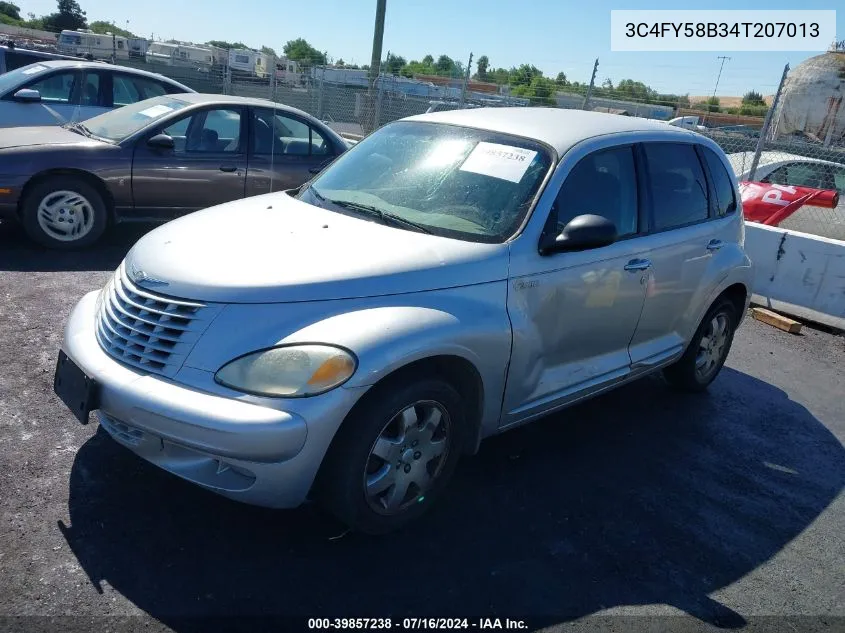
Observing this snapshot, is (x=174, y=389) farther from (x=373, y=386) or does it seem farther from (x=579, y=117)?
(x=579, y=117)

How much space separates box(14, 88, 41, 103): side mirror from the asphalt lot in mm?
5349

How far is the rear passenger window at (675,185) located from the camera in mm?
4332

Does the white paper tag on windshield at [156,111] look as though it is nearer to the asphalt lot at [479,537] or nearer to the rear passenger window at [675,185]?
the asphalt lot at [479,537]

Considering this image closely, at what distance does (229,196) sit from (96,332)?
4.41 m

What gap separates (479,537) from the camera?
10.7ft

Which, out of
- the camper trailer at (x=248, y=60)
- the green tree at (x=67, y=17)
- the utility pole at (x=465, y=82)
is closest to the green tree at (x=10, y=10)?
the green tree at (x=67, y=17)

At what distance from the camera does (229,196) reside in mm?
7387

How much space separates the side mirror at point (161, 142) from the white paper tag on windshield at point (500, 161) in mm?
3982

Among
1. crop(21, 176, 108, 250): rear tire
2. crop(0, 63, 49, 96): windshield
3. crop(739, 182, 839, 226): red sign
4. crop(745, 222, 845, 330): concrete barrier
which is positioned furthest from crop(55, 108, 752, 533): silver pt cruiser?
crop(0, 63, 49, 96): windshield

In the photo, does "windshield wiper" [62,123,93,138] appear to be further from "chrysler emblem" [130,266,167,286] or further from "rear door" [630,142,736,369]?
"rear door" [630,142,736,369]

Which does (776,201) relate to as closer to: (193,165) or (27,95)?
(193,165)

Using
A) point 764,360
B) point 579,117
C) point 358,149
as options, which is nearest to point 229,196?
point 358,149

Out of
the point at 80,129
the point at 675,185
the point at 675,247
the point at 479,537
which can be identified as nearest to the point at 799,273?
the point at 675,185

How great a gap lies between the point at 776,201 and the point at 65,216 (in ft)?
26.7
